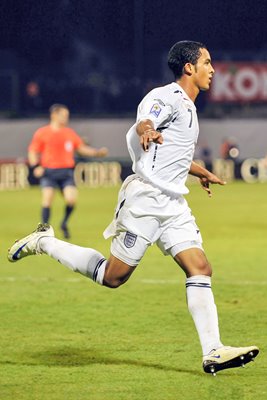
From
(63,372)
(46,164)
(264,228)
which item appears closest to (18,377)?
(63,372)

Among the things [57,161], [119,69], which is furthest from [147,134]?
[119,69]

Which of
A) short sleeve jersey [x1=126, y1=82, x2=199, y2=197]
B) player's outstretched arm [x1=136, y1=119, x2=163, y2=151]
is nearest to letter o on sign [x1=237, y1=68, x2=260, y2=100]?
short sleeve jersey [x1=126, y1=82, x2=199, y2=197]

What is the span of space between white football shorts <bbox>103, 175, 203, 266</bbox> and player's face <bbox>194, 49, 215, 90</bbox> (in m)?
0.85

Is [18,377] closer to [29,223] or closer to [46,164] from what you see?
[46,164]

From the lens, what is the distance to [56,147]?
755 inches

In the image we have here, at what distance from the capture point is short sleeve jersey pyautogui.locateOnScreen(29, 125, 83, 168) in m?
19.1

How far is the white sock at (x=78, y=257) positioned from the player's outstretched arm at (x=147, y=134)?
132 centimetres

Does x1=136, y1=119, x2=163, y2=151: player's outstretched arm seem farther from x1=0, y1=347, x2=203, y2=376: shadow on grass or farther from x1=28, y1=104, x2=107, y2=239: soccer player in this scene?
x1=28, y1=104, x2=107, y2=239: soccer player

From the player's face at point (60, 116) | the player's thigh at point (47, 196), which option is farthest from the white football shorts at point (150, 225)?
the player's face at point (60, 116)

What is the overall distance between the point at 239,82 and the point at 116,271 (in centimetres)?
3145

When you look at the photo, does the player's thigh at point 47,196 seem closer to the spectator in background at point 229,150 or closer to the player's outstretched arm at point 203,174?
the player's outstretched arm at point 203,174

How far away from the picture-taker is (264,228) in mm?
20672

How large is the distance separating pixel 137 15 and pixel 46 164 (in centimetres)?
2095

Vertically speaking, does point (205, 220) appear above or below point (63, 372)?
below
